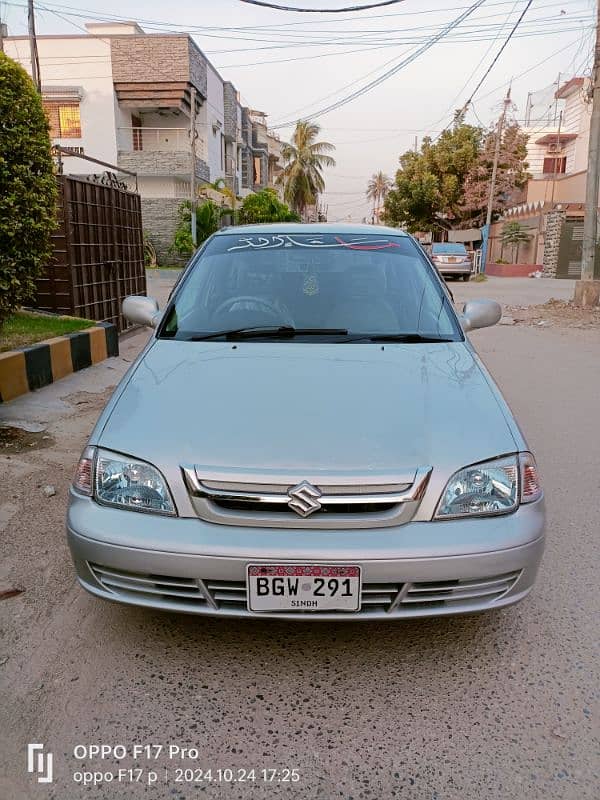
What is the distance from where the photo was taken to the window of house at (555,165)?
46056 millimetres

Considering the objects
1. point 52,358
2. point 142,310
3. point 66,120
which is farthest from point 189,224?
point 142,310

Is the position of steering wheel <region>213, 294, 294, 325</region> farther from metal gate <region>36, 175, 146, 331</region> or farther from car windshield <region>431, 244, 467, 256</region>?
car windshield <region>431, 244, 467, 256</region>

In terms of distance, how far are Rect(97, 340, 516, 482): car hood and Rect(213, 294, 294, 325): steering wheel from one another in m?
0.33

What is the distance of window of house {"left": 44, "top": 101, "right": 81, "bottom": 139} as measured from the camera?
26.8 meters

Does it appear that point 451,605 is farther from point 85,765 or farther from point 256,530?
point 85,765

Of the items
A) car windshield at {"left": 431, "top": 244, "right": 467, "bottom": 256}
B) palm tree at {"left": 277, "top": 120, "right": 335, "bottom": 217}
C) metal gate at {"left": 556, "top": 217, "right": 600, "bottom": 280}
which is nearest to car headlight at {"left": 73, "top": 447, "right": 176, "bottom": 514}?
car windshield at {"left": 431, "top": 244, "right": 467, "bottom": 256}

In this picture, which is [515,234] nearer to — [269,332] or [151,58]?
[151,58]

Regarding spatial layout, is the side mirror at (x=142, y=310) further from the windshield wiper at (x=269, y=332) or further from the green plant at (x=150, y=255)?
the green plant at (x=150, y=255)

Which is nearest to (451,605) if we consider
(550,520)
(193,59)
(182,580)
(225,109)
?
(182,580)

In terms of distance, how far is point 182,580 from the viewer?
196 cm

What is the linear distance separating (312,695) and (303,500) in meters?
0.68

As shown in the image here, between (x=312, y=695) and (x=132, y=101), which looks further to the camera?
(x=132, y=101)

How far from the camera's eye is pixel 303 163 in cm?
4703

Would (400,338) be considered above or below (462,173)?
below
